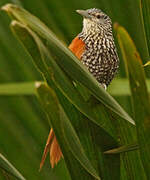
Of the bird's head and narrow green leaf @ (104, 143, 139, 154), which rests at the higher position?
narrow green leaf @ (104, 143, 139, 154)

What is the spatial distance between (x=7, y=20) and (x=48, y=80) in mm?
1196

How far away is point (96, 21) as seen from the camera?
207cm

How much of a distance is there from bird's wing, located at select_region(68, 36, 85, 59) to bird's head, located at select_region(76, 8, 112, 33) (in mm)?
108

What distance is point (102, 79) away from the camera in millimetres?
2002

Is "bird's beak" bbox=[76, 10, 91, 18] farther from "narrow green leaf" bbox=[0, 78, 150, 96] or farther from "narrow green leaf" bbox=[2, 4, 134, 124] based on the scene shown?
"narrow green leaf" bbox=[2, 4, 134, 124]

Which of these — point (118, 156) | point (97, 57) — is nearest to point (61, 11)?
point (97, 57)

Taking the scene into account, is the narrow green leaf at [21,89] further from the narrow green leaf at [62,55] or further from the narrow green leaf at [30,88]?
the narrow green leaf at [62,55]

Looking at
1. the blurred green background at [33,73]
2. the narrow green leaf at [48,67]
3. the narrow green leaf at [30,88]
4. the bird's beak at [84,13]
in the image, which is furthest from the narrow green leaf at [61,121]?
the bird's beak at [84,13]

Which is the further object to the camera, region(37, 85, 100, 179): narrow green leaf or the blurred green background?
the blurred green background

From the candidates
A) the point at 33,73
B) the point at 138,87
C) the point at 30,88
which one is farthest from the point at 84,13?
the point at 138,87

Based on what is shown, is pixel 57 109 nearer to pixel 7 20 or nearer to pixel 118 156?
pixel 118 156

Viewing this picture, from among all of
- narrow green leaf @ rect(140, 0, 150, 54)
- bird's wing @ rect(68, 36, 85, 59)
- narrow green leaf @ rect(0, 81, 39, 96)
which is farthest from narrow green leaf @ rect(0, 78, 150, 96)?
→ bird's wing @ rect(68, 36, 85, 59)

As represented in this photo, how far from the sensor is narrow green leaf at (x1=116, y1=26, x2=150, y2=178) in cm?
71

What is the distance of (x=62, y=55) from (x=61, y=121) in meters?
→ 0.11
